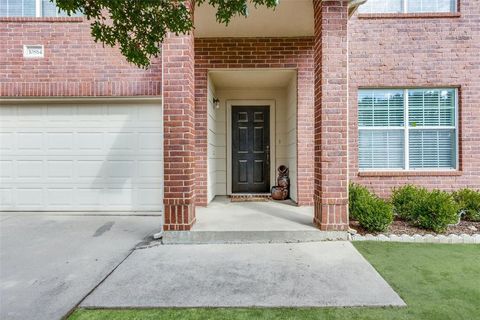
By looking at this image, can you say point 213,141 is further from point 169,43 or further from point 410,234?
point 410,234

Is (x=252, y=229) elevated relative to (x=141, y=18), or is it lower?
lower

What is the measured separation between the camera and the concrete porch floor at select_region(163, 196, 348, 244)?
160 inches

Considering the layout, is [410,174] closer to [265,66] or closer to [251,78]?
[265,66]

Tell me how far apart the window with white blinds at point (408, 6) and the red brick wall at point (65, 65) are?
4.48 m

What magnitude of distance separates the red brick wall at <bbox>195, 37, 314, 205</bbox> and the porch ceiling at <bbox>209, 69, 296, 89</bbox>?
19cm

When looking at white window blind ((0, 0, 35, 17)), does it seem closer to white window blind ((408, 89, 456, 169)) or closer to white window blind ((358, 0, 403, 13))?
white window blind ((358, 0, 403, 13))

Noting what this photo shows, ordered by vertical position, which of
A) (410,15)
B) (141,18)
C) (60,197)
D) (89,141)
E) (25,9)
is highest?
(25,9)

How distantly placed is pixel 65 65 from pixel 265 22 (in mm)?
3934

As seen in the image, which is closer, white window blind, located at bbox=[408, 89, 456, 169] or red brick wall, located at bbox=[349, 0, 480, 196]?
red brick wall, located at bbox=[349, 0, 480, 196]

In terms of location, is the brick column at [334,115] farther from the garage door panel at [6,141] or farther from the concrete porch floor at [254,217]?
the garage door panel at [6,141]

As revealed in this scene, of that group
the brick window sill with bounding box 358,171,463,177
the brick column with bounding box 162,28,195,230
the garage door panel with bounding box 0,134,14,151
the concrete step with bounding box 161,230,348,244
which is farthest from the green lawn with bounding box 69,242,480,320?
the garage door panel with bounding box 0,134,14,151

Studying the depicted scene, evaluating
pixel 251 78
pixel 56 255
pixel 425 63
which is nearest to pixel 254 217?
pixel 56 255

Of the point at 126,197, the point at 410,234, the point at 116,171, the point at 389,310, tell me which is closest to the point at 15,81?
the point at 116,171

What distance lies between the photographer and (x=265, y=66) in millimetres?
5992
